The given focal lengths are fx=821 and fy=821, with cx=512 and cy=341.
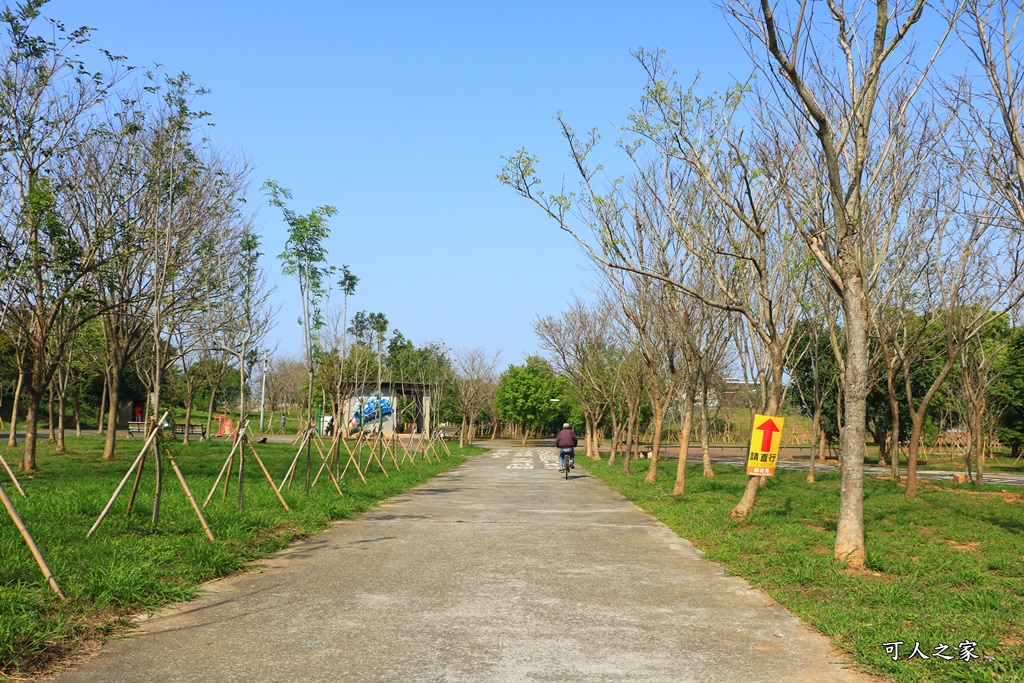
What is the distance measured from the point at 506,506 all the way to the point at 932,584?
875 cm

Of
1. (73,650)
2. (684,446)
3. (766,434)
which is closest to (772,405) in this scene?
(766,434)

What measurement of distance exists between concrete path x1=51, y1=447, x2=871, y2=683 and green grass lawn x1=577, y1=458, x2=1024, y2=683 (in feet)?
1.13

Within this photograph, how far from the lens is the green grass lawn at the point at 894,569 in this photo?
564 cm

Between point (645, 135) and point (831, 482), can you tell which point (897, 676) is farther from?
point (831, 482)

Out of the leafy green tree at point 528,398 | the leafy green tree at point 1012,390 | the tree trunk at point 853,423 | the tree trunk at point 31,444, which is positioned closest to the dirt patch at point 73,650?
the tree trunk at point 853,423

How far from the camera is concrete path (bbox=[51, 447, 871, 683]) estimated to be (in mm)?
5133

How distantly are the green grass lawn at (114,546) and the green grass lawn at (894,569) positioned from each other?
17.5 feet

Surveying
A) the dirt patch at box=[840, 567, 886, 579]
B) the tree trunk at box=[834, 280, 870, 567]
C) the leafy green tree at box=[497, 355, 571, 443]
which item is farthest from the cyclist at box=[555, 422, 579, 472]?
the leafy green tree at box=[497, 355, 571, 443]

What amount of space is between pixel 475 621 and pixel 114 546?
417 cm

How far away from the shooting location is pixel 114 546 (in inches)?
325

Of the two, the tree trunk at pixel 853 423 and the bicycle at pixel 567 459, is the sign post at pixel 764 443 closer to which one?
the tree trunk at pixel 853 423

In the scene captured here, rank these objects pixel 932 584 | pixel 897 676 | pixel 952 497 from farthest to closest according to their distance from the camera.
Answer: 1. pixel 952 497
2. pixel 932 584
3. pixel 897 676

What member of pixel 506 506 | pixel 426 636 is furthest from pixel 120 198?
pixel 426 636

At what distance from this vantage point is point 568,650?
18.4ft
